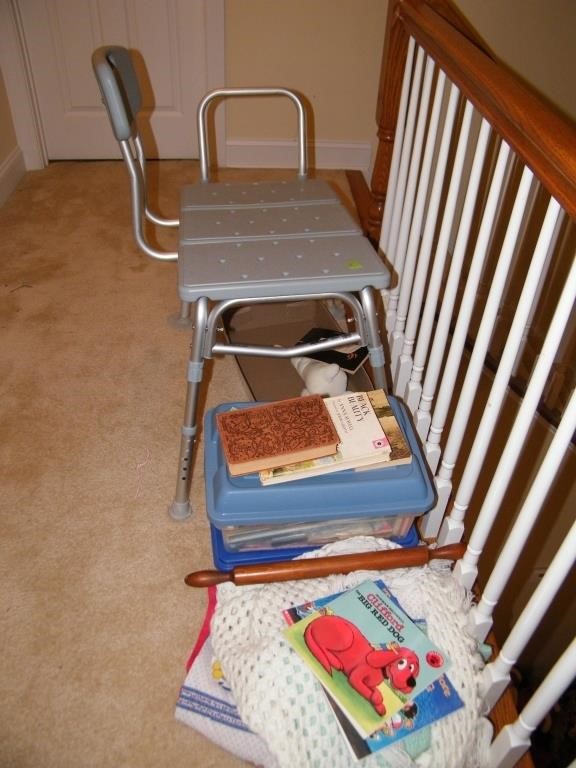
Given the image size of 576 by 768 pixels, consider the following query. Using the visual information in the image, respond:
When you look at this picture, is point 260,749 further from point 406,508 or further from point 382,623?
point 406,508

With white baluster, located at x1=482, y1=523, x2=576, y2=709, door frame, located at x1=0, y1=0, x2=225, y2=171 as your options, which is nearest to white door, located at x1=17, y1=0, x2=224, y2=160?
door frame, located at x1=0, y1=0, x2=225, y2=171

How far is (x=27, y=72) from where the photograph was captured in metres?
2.52

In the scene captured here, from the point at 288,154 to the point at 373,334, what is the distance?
1943 millimetres

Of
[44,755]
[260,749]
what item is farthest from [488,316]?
[44,755]

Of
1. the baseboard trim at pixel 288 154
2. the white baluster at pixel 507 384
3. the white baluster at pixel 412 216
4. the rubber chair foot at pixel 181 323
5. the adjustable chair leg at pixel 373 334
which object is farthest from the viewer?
the baseboard trim at pixel 288 154

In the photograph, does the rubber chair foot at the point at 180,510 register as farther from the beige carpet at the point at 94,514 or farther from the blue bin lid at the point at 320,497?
the blue bin lid at the point at 320,497

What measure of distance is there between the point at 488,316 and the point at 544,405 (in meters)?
1.34

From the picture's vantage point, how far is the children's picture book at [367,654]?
2.85 feet

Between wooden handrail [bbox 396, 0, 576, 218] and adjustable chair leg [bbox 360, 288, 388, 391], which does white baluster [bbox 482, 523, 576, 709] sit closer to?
wooden handrail [bbox 396, 0, 576, 218]

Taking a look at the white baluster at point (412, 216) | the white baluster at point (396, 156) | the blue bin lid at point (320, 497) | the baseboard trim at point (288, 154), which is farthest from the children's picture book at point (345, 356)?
the baseboard trim at point (288, 154)

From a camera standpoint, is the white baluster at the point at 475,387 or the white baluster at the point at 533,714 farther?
the white baluster at the point at 475,387

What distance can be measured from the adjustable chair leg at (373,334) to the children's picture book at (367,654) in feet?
1.46

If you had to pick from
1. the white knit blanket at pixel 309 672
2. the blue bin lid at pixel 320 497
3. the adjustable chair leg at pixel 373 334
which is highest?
the adjustable chair leg at pixel 373 334

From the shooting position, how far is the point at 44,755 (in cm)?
97
